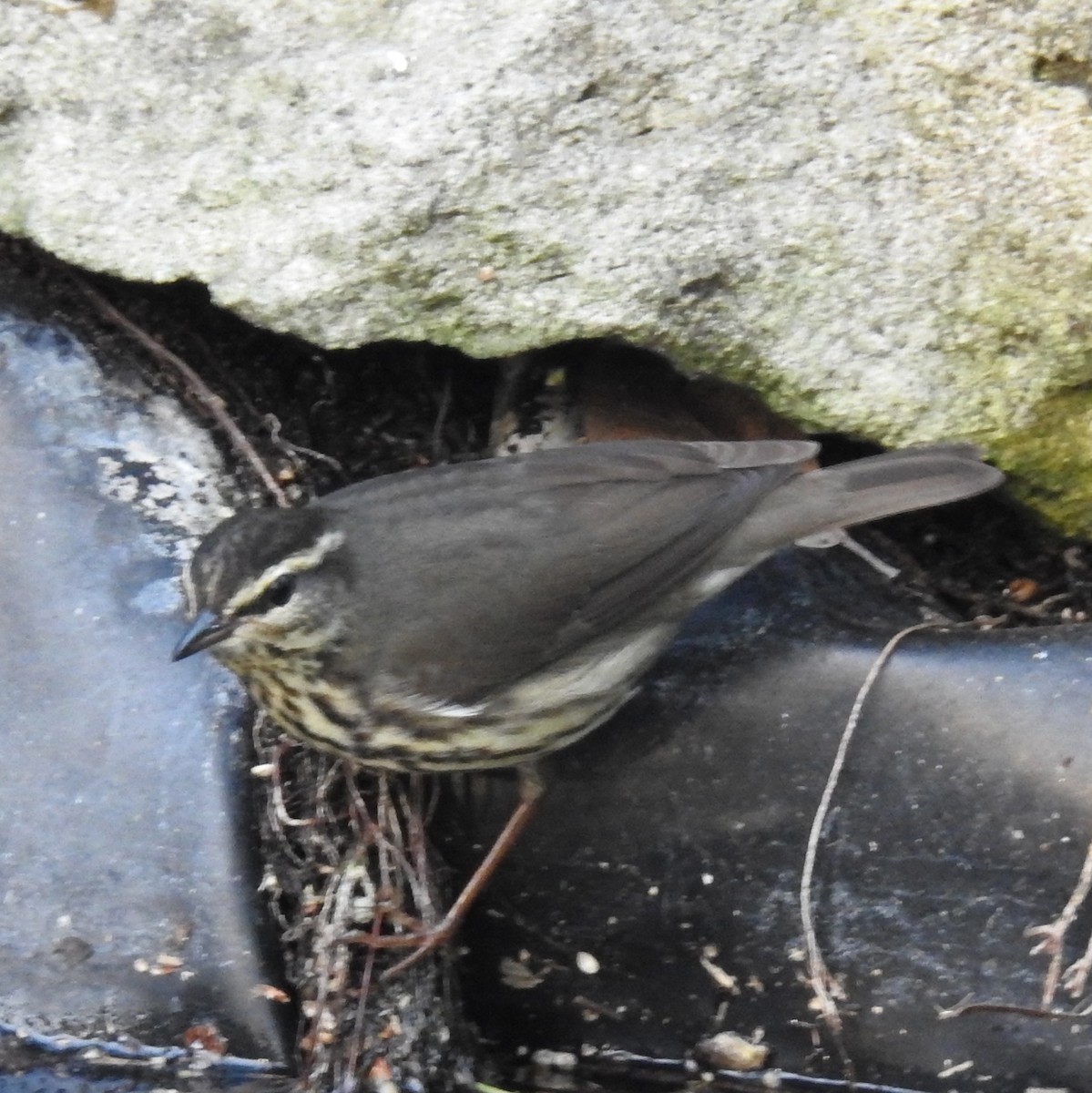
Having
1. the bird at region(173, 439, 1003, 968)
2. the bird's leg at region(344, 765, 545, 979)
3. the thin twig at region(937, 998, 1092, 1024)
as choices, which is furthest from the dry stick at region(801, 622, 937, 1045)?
the bird's leg at region(344, 765, 545, 979)

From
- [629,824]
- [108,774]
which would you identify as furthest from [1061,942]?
[108,774]

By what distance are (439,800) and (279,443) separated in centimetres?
93

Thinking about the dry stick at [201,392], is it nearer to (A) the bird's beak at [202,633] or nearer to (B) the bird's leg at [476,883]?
(A) the bird's beak at [202,633]

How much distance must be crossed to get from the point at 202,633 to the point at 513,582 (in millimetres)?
643

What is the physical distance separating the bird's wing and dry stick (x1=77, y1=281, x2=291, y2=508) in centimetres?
34

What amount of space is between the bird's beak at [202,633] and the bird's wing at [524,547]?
348 mm

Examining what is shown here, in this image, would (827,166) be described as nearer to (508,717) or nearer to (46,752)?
(508,717)

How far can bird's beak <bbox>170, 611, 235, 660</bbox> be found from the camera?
2.90 meters

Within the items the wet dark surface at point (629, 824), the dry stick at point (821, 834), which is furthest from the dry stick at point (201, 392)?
Answer: the dry stick at point (821, 834)

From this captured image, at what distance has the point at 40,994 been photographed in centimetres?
318

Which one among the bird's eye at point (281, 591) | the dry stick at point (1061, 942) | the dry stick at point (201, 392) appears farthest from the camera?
the dry stick at point (201, 392)

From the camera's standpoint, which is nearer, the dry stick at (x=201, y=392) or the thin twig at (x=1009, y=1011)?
the thin twig at (x=1009, y=1011)

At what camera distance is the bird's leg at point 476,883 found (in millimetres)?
3289

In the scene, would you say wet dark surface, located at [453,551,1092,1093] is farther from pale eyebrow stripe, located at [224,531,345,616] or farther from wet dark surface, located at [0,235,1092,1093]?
pale eyebrow stripe, located at [224,531,345,616]
